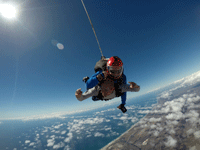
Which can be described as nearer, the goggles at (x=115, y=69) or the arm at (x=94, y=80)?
the goggles at (x=115, y=69)

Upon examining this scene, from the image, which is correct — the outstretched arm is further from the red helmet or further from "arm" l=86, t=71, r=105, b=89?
"arm" l=86, t=71, r=105, b=89

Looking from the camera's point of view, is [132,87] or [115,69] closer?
[115,69]

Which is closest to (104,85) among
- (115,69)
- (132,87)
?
(115,69)

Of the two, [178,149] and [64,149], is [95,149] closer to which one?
[64,149]

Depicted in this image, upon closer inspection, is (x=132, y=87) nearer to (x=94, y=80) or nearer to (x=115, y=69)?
(x=115, y=69)

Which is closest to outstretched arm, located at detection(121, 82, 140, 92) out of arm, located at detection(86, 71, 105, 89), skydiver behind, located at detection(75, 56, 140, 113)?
skydiver behind, located at detection(75, 56, 140, 113)

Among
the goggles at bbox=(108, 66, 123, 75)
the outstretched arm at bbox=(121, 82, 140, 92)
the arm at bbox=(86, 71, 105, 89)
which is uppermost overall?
the goggles at bbox=(108, 66, 123, 75)

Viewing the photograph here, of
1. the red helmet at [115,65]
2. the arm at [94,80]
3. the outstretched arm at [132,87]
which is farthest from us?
the outstretched arm at [132,87]

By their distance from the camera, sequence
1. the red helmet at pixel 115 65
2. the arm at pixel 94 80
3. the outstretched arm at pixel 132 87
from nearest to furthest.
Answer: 1. the red helmet at pixel 115 65
2. the arm at pixel 94 80
3. the outstretched arm at pixel 132 87

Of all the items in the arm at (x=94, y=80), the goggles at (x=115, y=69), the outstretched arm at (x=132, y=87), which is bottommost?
the outstretched arm at (x=132, y=87)

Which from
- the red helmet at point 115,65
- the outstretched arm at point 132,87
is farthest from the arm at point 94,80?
the outstretched arm at point 132,87

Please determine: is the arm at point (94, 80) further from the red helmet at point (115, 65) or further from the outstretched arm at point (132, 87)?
the outstretched arm at point (132, 87)
